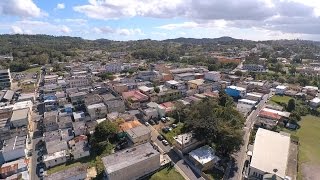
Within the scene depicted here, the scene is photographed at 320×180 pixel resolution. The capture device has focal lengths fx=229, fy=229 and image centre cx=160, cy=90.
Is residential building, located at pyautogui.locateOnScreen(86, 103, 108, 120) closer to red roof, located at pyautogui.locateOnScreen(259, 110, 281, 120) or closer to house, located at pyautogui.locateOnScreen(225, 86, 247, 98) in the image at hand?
red roof, located at pyautogui.locateOnScreen(259, 110, 281, 120)

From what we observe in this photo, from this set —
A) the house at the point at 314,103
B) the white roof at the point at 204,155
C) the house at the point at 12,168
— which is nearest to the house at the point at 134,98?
the white roof at the point at 204,155

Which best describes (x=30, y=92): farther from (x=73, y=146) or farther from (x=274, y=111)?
(x=274, y=111)

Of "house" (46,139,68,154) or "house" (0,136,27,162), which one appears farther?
"house" (46,139,68,154)

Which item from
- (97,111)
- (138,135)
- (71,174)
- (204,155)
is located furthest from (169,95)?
(71,174)

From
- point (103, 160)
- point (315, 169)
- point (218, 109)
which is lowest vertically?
point (315, 169)

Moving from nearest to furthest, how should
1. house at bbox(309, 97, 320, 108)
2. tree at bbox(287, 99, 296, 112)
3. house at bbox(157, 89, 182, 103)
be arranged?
tree at bbox(287, 99, 296, 112)
house at bbox(309, 97, 320, 108)
house at bbox(157, 89, 182, 103)

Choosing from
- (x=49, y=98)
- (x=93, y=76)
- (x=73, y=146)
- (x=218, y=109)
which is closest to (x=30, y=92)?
(x=49, y=98)

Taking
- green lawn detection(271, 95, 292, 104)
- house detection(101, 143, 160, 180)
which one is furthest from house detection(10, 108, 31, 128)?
green lawn detection(271, 95, 292, 104)
